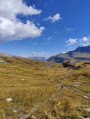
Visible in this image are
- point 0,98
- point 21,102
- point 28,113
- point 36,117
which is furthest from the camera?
point 0,98

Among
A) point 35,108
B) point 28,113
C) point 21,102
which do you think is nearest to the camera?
point 28,113

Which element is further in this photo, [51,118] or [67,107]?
[67,107]

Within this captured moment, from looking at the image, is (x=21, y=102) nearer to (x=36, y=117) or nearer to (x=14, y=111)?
(x=14, y=111)

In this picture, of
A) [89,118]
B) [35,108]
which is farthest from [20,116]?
[89,118]

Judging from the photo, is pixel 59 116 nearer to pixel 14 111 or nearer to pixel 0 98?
pixel 14 111

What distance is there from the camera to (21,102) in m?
16.1

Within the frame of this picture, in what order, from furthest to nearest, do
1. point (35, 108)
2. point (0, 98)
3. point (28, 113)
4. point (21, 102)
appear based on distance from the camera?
point (0, 98) < point (21, 102) < point (35, 108) < point (28, 113)

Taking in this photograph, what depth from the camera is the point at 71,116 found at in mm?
12062

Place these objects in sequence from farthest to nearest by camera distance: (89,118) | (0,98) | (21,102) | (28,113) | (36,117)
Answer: (0,98) → (21,102) → (28,113) → (36,117) → (89,118)

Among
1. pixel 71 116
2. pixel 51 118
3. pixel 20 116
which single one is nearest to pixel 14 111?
pixel 20 116

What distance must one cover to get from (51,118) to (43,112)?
201 centimetres

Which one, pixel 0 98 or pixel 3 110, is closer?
pixel 3 110

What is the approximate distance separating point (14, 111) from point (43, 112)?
4.22 m

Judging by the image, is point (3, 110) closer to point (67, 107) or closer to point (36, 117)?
point (36, 117)
